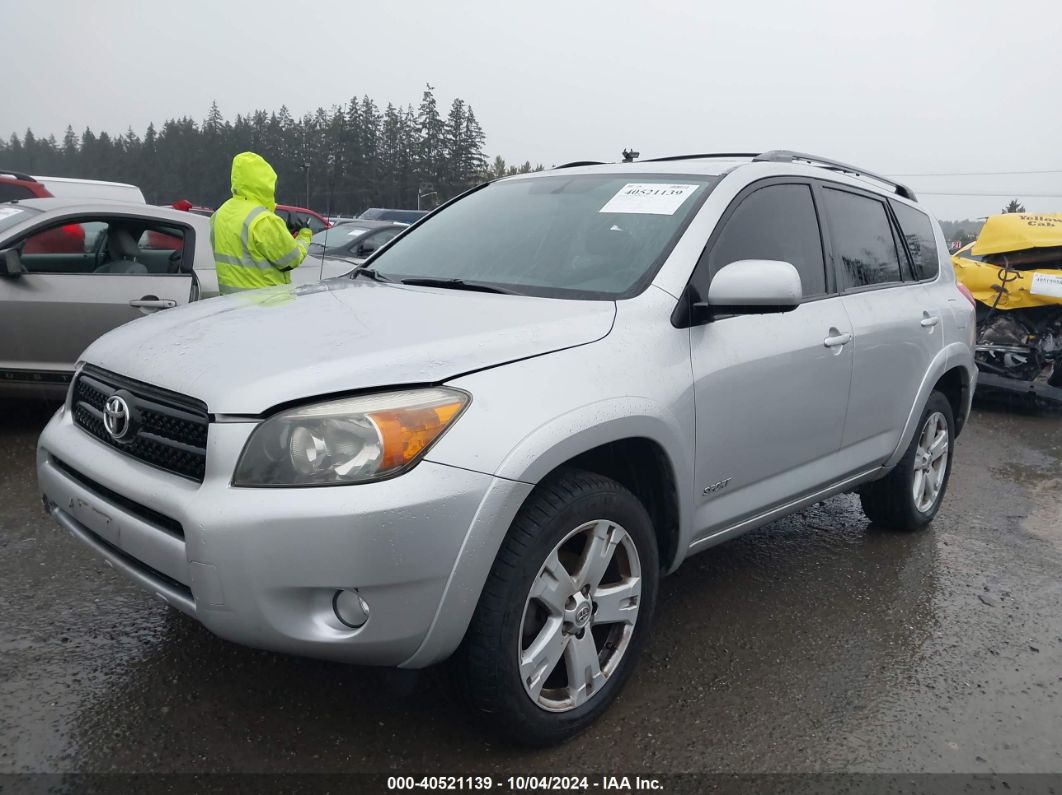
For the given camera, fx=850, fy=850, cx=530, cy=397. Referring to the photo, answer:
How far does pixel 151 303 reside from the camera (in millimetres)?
5434

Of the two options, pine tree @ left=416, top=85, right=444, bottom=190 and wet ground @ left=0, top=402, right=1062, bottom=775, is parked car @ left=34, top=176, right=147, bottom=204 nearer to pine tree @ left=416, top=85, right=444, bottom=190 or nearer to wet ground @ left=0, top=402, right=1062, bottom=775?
wet ground @ left=0, top=402, right=1062, bottom=775

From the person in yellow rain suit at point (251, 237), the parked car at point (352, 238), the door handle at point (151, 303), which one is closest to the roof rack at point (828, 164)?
the person in yellow rain suit at point (251, 237)

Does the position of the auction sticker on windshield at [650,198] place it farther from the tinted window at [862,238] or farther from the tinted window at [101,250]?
the tinted window at [101,250]

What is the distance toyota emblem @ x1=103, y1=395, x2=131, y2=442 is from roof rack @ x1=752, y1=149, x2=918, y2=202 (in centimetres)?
244

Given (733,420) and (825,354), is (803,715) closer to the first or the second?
(733,420)

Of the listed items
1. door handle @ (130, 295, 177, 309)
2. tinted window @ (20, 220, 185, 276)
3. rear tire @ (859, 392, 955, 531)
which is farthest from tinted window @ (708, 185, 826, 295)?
tinted window @ (20, 220, 185, 276)

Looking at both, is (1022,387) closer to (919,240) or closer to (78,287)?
(919,240)

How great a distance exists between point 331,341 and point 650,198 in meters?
1.39

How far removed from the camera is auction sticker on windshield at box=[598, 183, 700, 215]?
302cm

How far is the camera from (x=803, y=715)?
2.67 meters

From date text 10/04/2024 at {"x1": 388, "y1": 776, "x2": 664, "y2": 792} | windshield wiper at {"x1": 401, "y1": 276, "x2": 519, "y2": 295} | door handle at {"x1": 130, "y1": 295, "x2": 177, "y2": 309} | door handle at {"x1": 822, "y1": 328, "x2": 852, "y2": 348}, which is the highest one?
windshield wiper at {"x1": 401, "y1": 276, "x2": 519, "y2": 295}

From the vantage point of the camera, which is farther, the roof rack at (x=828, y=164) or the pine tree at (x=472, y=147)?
the pine tree at (x=472, y=147)

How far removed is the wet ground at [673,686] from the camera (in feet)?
7.81

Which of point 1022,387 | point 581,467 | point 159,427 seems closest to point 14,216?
point 159,427
